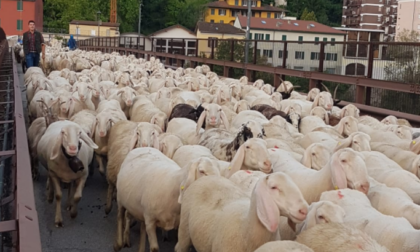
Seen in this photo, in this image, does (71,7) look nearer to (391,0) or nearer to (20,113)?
(391,0)

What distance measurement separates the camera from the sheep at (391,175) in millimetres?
6449

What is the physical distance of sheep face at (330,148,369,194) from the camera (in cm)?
575

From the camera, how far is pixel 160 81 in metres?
15.9

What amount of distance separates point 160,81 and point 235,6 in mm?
115275

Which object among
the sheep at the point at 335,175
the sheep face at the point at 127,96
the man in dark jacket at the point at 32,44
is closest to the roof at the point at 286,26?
the man in dark jacket at the point at 32,44

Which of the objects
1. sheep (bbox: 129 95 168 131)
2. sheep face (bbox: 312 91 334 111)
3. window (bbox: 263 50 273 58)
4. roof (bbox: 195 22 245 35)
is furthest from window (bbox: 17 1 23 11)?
sheep face (bbox: 312 91 334 111)

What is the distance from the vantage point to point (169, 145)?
313 inches

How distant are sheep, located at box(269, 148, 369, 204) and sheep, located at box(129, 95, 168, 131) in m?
3.58

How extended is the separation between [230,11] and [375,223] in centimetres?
12541

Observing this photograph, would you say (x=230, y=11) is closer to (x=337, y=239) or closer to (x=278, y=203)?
(x=278, y=203)

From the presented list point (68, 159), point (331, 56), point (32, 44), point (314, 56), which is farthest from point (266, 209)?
point (32, 44)

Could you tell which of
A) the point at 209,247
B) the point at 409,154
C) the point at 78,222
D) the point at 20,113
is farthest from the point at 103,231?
the point at 409,154

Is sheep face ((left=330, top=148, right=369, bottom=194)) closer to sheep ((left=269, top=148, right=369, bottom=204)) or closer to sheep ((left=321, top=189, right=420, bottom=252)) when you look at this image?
sheep ((left=269, top=148, right=369, bottom=204))

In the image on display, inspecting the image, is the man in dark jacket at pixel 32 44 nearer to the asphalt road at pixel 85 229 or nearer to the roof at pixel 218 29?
the asphalt road at pixel 85 229
